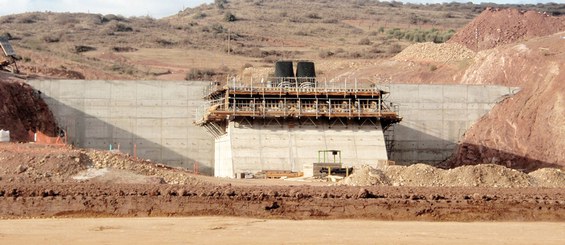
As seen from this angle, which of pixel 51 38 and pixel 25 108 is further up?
pixel 51 38

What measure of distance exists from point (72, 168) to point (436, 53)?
2194 inches

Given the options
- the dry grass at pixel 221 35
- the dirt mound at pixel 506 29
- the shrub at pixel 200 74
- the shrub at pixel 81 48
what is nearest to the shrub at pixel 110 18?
the dry grass at pixel 221 35

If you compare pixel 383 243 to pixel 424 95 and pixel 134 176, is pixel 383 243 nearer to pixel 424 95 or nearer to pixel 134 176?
pixel 134 176

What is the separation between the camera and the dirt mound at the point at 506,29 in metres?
101

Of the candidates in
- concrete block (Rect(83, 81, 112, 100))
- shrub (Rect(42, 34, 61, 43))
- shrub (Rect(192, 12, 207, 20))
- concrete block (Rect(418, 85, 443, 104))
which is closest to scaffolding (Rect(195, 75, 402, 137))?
concrete block (Rect(418, 85, 443, 104))

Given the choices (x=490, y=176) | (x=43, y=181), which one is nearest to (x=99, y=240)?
(x=43, y=181)

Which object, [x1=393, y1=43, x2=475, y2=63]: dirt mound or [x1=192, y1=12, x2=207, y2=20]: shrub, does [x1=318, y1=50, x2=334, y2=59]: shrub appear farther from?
[x1=192, y1=12, x2=207, y2=20]: shrub

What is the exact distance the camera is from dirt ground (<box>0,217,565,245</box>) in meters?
26.7

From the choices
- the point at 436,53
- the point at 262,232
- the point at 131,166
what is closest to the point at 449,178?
the point at 131,166

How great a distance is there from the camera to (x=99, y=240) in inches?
1037

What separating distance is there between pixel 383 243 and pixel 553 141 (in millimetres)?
45118

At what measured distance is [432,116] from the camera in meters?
71.2

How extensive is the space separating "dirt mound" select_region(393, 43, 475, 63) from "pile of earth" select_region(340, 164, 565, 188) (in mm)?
45419

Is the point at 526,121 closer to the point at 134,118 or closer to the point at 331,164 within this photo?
the point at 331,164
